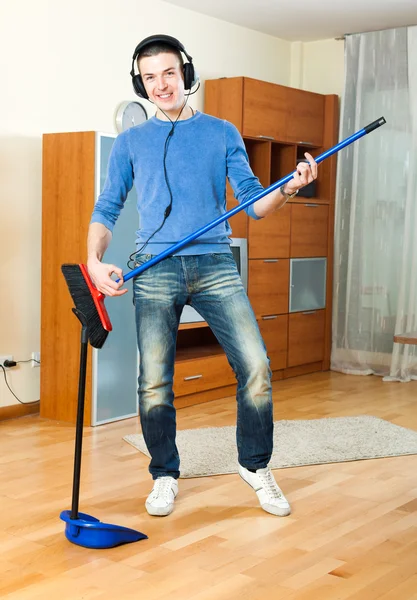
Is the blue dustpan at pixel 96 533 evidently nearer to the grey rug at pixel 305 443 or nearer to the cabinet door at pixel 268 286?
the grey rug at pixel 305 443

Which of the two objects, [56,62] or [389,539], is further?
[56,62]

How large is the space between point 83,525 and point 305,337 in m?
3.54

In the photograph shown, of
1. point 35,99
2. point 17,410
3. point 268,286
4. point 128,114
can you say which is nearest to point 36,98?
point 35,99

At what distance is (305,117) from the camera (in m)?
5.83

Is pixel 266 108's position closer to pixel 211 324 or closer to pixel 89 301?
pixel 211 324

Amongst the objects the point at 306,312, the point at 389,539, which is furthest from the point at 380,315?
the point at 389,539

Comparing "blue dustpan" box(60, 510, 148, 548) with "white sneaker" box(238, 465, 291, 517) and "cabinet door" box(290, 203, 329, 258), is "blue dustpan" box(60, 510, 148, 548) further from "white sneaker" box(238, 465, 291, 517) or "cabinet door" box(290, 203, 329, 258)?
"cabinet door" box(290, 203, 329, 258)

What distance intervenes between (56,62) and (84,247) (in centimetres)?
101

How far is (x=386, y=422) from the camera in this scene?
4.34m

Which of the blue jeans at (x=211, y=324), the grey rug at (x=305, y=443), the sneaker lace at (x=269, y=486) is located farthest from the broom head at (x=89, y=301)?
the grey rug at (x=305, y=443)

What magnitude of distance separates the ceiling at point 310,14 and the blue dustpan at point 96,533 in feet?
11.6

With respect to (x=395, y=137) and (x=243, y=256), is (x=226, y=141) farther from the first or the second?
(x=395, y=137)

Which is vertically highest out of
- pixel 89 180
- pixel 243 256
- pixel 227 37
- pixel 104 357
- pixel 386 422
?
pixel 227 37

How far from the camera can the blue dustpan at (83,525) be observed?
2494mm
